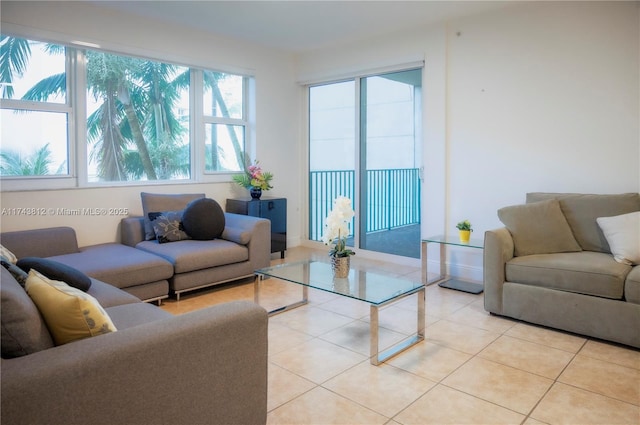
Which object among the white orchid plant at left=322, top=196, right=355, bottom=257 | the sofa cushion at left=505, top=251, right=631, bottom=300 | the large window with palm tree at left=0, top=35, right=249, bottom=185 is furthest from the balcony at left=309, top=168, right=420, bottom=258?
the white orchid plant at left=322, top=196, right=355, bottom=257

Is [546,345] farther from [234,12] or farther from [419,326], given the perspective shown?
Answer: [234,12]

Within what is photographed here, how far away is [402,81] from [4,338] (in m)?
4.43

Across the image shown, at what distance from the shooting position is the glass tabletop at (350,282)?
269cm

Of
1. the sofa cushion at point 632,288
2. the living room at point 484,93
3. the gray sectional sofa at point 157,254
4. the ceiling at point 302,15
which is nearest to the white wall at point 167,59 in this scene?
the living room at point 484,93

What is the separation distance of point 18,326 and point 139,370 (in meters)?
0.37

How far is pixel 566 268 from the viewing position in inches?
117

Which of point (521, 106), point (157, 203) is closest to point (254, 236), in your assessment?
point (157, 203)

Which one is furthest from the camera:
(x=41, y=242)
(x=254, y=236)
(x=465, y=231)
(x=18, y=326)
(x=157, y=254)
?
(x=254, y=236)

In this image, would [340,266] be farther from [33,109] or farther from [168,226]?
[33,109]

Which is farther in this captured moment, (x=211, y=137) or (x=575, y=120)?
(x=211, y=137)

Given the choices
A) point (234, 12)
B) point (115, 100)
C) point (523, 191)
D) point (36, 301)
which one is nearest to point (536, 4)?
point (523, 191)

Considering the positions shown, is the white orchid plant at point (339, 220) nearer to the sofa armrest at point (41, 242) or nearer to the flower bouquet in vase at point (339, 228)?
the flower bouquet in vase at point (339, 228)

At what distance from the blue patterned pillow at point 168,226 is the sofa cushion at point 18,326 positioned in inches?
102

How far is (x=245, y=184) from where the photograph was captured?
17.0 feet
